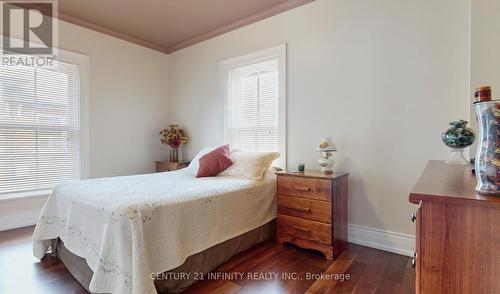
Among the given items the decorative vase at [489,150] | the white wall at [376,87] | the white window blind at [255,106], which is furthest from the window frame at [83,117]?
the decorative vase at [489,150]

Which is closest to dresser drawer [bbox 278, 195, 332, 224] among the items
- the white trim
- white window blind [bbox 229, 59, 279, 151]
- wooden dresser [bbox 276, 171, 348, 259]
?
wooden dresser [bbox 276, 171, 348, 259]

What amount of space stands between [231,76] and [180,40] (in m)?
1.18

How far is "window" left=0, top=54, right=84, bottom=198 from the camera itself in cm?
294

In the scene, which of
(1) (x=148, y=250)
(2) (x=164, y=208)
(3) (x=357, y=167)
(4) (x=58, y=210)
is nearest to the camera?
(1) (x=148, y=250)

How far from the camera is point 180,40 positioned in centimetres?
400

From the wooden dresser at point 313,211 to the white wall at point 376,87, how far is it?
359 millimetres

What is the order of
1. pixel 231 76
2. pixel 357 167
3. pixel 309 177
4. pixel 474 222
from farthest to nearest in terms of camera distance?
pixel 231 76
pixel 357 167
pixel 309 177
pixel 474 222

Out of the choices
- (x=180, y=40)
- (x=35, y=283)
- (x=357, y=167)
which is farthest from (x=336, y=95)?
(x=35, y=283)

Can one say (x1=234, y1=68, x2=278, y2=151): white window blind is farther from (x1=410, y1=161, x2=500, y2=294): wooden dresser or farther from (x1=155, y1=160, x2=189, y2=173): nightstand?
(x1=410, y1=161, x2=500, y2=294): wooden dresser

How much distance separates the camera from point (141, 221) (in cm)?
146

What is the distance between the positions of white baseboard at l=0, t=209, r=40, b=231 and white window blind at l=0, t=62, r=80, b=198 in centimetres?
27

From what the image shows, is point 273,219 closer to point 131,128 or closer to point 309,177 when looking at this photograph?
point 309,177

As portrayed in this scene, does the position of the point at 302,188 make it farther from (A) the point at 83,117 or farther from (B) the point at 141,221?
(A) the point at 83,117

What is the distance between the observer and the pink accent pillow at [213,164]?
2.75 meters
